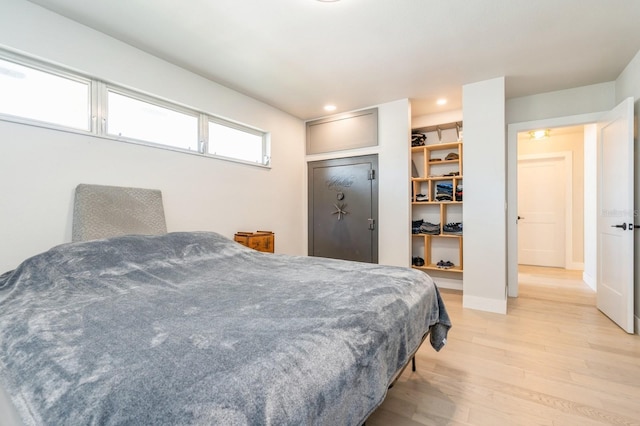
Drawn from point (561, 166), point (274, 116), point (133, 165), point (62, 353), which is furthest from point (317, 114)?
point (561, 166)

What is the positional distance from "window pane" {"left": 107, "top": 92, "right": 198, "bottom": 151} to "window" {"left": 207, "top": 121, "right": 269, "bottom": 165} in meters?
0.26

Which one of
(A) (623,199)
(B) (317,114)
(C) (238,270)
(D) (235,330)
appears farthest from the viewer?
(B) (317,114)

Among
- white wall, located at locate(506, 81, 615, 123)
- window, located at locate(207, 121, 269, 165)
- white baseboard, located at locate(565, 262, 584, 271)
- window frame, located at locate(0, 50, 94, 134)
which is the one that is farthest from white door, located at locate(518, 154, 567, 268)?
window frame, located at locate(0, 50, 94, 134)

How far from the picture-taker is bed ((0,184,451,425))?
0.64m

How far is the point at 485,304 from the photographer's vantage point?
323 centimetres

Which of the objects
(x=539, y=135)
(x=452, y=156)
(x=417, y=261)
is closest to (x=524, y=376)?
(x=417, y=261)

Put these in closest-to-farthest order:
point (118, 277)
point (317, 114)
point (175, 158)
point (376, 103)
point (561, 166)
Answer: point (118, 277)
point (175, 158)
point (376, 103)
point (317, 114)
point (561, 166)

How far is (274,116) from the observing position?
13.2ft

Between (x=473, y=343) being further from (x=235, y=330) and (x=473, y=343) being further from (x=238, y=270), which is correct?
(x=235, y=330)

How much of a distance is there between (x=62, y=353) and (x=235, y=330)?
49cm

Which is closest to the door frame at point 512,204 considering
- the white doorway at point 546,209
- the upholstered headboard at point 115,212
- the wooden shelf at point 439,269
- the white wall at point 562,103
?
the white wall at point 562,103

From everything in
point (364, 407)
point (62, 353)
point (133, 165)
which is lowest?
point (364, 407)

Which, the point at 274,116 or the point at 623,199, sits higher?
the point at 274,116

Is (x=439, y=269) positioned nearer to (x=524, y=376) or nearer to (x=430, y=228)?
(x=430, y=228)
